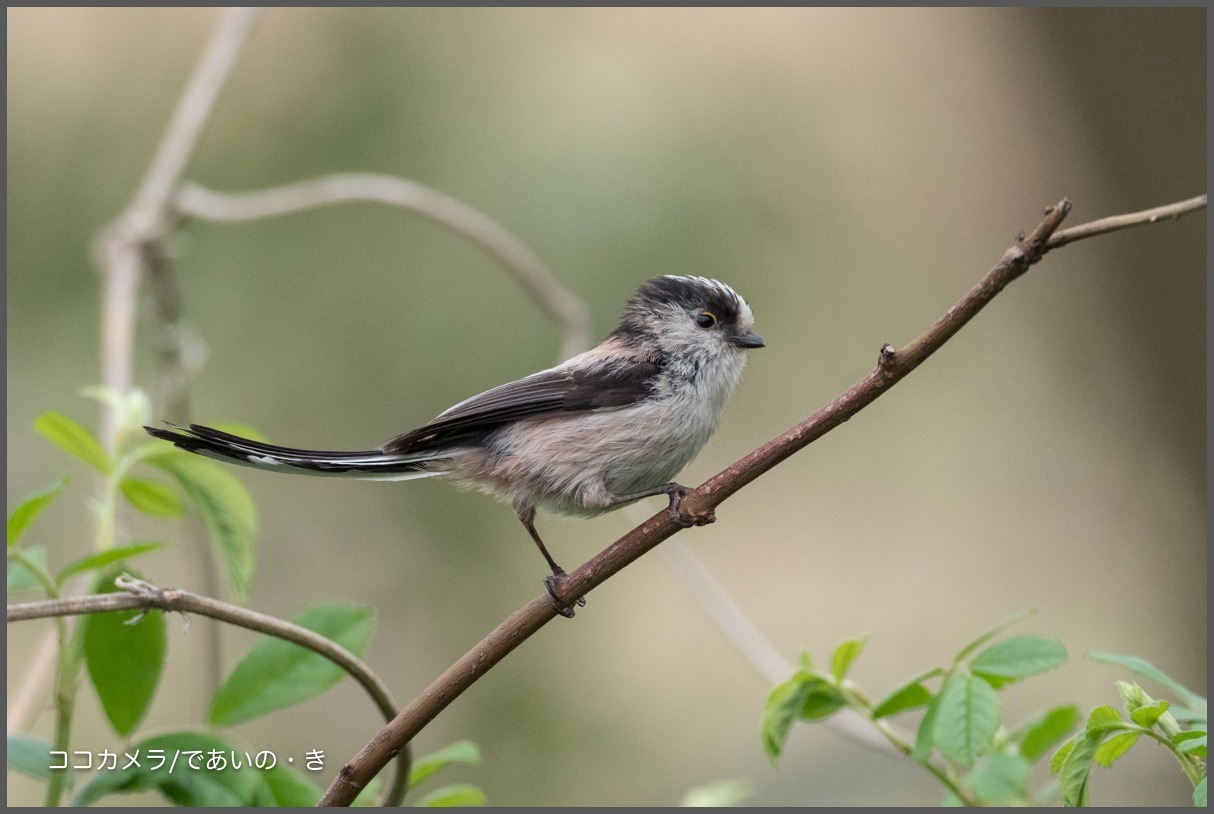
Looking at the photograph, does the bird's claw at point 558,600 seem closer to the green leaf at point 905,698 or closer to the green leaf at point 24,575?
the green leaf at point 905,698

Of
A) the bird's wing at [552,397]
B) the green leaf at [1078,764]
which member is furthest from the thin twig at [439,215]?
the green leaf at [1078,764]

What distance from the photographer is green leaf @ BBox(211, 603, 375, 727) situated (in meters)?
1.92

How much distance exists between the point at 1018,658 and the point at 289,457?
4.75 ft

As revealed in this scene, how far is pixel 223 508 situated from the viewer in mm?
2057

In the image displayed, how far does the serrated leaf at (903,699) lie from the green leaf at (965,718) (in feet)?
0.24

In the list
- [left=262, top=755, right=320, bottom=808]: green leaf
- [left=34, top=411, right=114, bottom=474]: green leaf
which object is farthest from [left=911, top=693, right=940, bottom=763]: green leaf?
[left=34, top=411, right=114, bottom=474]: green leaf

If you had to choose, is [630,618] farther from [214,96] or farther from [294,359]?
[214,96]

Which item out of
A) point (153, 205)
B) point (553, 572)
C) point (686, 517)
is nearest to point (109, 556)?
point (686, 517)

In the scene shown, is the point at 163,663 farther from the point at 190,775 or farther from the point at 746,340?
the point at 746,340

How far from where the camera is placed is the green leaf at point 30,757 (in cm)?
185

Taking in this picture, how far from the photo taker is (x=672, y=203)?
4.64m

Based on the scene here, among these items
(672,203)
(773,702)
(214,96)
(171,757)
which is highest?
(214,96)

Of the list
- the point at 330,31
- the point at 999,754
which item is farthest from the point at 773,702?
the point at 330,31

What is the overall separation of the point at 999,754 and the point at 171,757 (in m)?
1.61
